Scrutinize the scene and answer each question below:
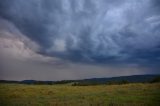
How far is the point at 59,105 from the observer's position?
19016 millimetres

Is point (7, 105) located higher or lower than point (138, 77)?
lower

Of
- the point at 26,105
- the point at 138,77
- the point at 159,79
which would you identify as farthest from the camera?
the point at 138,77

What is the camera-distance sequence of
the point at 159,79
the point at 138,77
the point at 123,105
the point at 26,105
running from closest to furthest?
the point at 123,105
the point at 26,105
the point at 159,79
the point at 138,77

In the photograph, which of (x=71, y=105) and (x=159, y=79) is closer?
(x=71, y=105)

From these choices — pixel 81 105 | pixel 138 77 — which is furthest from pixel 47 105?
pixel 138 77

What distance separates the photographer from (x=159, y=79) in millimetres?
58281

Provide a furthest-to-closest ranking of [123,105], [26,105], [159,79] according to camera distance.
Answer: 1. [159,79]
2. [26,105]
3. [123,105]

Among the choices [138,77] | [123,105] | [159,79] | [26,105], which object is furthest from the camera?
[138,77]

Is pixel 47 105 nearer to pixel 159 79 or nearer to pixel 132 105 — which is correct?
pixel 132 105

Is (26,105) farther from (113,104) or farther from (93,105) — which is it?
(113,104)

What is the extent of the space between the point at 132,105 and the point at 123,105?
2.10ft

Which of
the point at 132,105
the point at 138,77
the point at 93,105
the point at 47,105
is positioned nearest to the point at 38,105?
the point at 47,105

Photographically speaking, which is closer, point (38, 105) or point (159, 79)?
point (38, 105)

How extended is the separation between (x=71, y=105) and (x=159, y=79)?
43.3 metres
